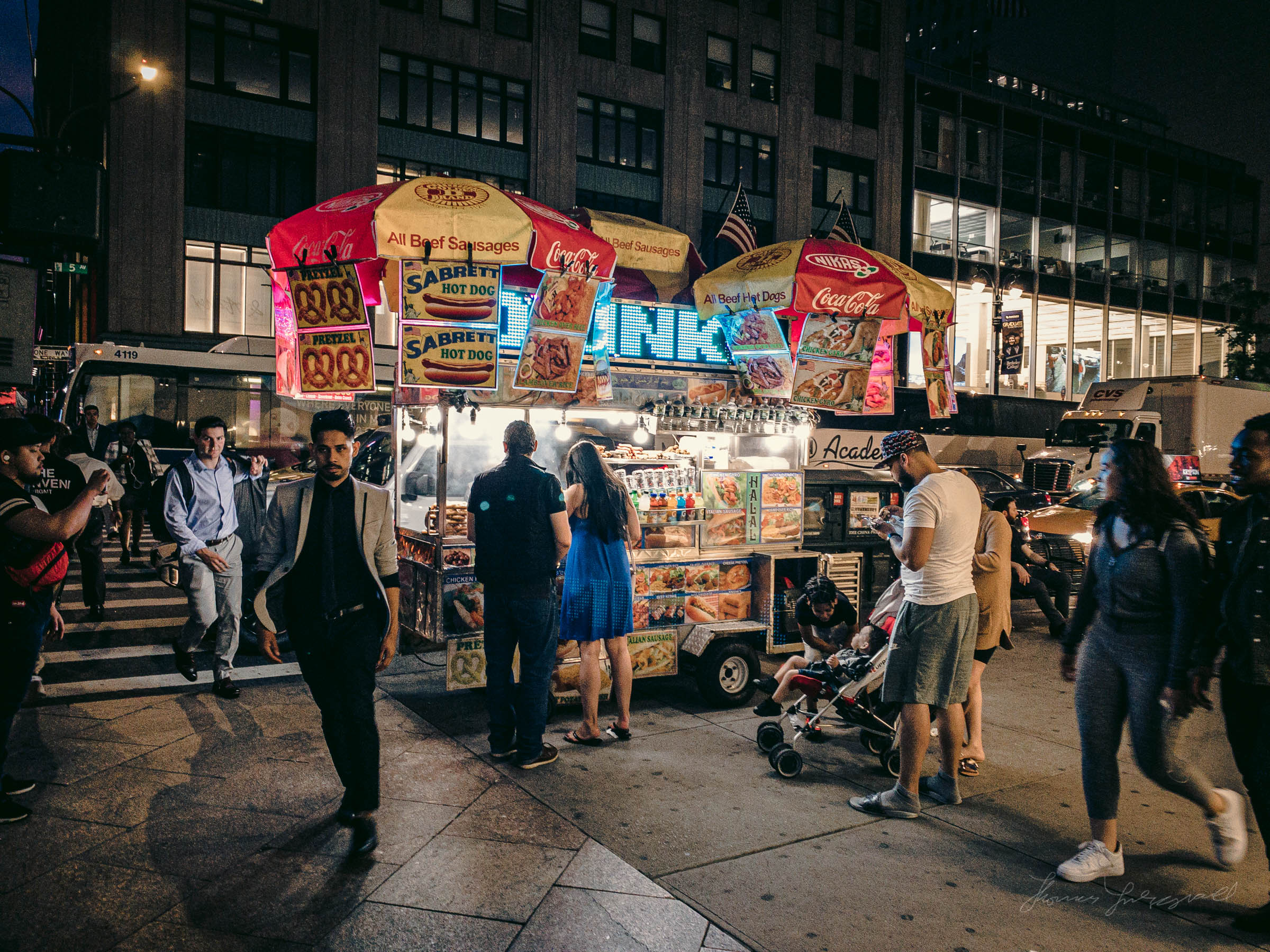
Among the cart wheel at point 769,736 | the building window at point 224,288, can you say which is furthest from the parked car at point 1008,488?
the building window at point 224,288

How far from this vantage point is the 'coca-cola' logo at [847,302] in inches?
293

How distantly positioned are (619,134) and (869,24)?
523 inches

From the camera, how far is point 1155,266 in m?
41.2

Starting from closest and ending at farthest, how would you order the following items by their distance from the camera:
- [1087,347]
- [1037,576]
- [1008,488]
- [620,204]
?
1. [1037,576]
2. [1008,488]
3. [620,204]
4. [1087,347]

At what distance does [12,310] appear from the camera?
5.53m

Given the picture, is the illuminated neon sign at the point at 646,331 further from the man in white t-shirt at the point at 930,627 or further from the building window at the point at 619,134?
the building window at the point at 619,134

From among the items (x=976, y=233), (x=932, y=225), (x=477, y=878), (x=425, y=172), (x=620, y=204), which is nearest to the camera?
(x=477, y=878)

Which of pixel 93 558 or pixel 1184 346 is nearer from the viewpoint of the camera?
pixel 93 558

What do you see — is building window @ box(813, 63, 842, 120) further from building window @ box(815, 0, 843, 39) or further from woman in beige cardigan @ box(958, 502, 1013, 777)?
woman in beige cardigan @ box(958, 502, 1013, 777)

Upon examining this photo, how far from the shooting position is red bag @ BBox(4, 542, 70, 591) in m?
4.07

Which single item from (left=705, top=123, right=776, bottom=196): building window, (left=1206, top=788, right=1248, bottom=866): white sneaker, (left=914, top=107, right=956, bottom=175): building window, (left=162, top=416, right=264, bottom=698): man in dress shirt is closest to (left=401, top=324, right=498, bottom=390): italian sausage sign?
(left=162, top=416, right=264, bottom=698): man in dress shirt

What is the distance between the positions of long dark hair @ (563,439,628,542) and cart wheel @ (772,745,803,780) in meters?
1.75

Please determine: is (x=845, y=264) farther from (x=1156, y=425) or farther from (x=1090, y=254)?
(x=1090, y=254)

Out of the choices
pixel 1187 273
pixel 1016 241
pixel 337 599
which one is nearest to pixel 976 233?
pixel 1016 241
